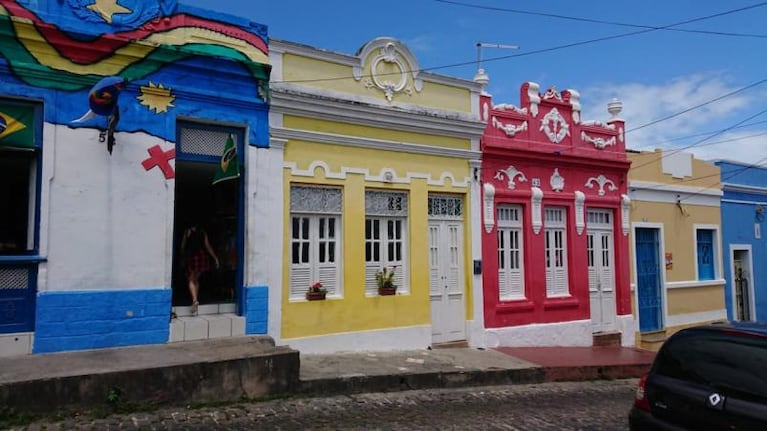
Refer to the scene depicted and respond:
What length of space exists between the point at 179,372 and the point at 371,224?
4.41 meters

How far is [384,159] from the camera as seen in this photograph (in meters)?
10.1

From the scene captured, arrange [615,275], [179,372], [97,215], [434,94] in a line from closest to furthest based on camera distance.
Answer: [179,372] → [97,215] → [434,94] → [615,275]

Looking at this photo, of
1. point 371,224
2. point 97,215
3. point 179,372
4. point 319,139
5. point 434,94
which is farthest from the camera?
point 434,94

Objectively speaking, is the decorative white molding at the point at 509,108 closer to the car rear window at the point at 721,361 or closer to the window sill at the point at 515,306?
the window sill at the point at 515,306

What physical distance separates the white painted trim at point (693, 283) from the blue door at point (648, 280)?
43 cm

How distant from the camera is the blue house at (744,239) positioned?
15.8 m

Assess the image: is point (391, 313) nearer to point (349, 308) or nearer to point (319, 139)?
point (349, 308)

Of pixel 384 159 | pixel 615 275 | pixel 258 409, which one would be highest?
pixel 384 159

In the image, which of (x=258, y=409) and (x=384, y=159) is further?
(x=384, y=159)

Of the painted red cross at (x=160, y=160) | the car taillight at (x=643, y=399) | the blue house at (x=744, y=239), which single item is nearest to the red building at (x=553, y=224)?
the blue house at (x=744, y=239)

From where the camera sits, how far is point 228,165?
8.35 meters

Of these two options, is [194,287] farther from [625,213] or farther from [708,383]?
[625,213]

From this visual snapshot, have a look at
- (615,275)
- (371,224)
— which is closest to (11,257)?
(371,224)

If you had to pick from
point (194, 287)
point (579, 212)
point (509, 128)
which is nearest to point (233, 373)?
point (194, 287)
